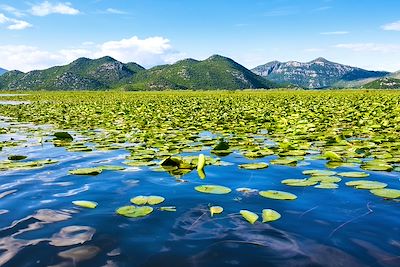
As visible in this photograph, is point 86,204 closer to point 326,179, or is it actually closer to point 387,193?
point 326,179

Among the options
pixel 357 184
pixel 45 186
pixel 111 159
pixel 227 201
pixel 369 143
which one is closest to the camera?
pixel 227 201

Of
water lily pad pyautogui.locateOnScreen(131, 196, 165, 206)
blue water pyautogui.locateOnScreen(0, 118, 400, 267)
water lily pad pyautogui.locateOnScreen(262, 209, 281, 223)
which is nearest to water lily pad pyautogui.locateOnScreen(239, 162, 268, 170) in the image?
blue water pyautogui.locateOnScreen(0, 118, 400, 267)

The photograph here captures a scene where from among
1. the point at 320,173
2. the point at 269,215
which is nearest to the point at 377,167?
the point at 320,173

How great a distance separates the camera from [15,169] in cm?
643

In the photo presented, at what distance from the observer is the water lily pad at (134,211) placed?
386 cm

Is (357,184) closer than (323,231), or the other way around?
(323,231)

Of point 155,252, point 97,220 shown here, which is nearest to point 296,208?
point 155,252

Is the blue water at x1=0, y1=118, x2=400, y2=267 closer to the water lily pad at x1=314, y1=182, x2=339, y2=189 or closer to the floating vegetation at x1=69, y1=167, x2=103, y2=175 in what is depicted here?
the water lily pad at x1=314, y1=182, x2=339, y2=189

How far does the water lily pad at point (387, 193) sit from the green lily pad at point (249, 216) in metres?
1.70

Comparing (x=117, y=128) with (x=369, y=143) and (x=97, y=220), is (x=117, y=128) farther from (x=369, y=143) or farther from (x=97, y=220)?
(x=97, y=220)

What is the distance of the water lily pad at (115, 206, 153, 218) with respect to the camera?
3.86 metres

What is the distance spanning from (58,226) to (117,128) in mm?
9221

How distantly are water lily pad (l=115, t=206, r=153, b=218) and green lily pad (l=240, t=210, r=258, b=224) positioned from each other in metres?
0.98

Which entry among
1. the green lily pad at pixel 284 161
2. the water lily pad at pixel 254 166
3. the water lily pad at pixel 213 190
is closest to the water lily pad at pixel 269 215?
the water lily pad at pixel 213 190
